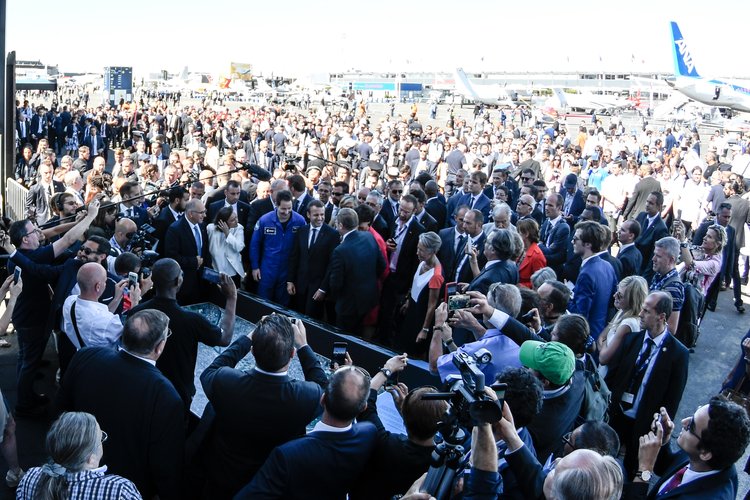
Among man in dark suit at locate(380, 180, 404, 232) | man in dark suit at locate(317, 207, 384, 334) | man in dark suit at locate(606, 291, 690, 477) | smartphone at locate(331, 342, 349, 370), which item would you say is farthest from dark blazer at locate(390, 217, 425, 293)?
smartphone at locate(331, 342, 349, 370)

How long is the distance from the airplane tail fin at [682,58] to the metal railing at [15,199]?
40.5 meters

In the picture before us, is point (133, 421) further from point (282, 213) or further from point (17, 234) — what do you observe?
point (282, 213)

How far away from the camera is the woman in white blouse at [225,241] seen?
23.1 ft

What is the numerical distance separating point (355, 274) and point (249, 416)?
3325 mm

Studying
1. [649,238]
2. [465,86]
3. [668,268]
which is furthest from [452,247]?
[465,86]

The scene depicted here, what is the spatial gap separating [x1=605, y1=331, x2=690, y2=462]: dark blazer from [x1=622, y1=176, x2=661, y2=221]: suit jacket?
250 inches

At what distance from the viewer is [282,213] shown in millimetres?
7141

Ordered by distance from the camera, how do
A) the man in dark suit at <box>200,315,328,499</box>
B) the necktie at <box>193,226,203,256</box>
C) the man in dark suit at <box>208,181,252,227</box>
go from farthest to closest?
the man in dark suit at <box>208,181,252,227</box>, the necktie at <box>193,226,203,256</box>, the man in dark suit at <box>200,315,328,499</box>

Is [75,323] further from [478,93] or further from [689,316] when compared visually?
[478,93]

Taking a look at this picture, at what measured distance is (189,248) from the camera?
675 centimetres

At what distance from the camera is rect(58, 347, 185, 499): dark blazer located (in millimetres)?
3424

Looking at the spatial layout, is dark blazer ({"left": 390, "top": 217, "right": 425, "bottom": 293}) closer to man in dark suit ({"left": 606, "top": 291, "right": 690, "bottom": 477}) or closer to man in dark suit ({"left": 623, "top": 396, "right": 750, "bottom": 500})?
man in dark suit ({"left": 606, "top": 291, "right": 690, "bottom": 477})

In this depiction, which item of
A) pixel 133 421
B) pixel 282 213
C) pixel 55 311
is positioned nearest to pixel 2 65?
pixel 282 213

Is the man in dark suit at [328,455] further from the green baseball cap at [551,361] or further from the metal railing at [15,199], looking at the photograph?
the metal railing at [15,199]
